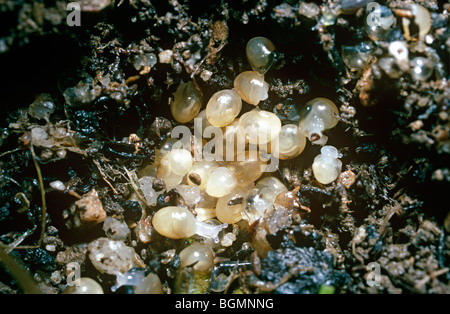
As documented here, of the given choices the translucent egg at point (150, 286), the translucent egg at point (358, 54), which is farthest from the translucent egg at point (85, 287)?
the translucent egg at point (358, 54)

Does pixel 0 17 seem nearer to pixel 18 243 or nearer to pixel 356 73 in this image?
pixel 18 243

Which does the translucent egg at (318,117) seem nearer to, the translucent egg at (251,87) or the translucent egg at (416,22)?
the translucent egg at (251,87)

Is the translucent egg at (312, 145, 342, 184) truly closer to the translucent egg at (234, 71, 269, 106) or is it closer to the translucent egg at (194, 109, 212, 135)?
the translucent egg at (234, 71, 269, 106)

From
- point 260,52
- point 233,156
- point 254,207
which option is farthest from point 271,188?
point 260,52

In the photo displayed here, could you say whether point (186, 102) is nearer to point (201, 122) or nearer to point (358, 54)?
point (201, 122)

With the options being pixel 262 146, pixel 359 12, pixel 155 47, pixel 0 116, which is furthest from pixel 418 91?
pixel 0 116

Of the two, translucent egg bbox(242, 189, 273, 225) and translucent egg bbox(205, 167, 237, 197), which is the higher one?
translucent egg bbox(205, 167, 237, 197)

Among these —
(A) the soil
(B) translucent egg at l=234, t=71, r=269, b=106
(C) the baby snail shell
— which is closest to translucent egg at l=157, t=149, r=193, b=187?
(A) the soil
